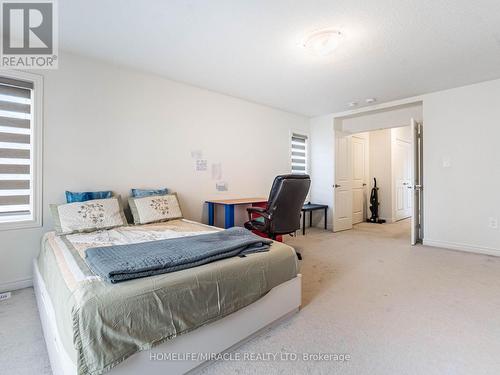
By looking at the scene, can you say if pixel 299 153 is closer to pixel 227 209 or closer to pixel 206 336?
pixel 227 209

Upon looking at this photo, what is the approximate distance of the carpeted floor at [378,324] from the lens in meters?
1.43

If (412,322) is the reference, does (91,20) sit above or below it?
above

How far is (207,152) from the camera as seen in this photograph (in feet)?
12.2

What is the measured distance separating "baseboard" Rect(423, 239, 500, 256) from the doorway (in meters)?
1.58

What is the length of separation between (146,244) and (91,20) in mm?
1927

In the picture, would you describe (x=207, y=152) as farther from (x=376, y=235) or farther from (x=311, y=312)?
(x=376, y=235)

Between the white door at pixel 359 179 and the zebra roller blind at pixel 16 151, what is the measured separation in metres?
5.77

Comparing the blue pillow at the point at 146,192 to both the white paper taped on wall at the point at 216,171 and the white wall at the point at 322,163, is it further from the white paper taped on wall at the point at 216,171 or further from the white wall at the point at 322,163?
the white wall at the point at 322,163

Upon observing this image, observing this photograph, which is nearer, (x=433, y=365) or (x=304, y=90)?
(x=433, y=365)

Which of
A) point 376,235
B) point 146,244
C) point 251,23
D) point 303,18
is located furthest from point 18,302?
point 376,235

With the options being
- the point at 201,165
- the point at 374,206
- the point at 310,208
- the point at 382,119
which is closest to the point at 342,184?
the point at 310,208

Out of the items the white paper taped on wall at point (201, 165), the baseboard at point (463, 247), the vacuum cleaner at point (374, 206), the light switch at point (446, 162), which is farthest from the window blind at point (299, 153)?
the baseboard at point (463, 247)

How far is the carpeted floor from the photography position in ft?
4.70

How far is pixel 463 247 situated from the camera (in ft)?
11.9
